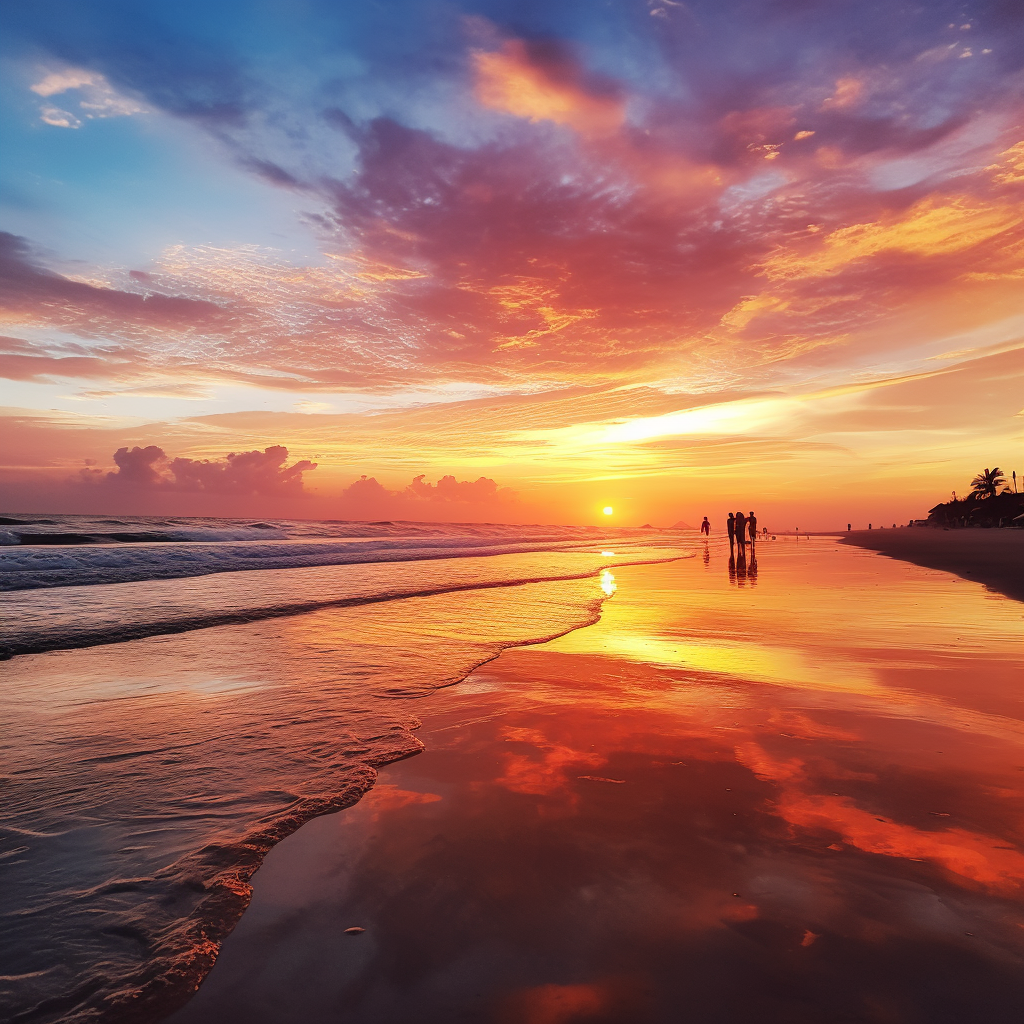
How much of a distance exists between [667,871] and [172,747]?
4263 mm

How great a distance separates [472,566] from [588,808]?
2341 centimetres

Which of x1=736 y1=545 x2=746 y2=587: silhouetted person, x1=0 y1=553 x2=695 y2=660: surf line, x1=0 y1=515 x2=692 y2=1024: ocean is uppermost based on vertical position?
x1=736 y1=545 x2=746 y2=587: silhouetted person

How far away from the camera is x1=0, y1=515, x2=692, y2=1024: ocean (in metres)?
2.83

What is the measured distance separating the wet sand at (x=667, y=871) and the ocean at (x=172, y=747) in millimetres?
299

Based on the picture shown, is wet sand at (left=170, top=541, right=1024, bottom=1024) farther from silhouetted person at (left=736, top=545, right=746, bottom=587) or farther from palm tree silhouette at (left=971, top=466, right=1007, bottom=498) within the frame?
palm tree silhouette at (left=971, top=466, right=1007, bottom=498)

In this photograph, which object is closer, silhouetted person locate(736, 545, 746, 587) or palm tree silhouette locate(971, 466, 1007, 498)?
silhouetted person locate(736, 545, 746, 587)

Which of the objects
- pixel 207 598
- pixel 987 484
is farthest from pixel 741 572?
pixel 987 484

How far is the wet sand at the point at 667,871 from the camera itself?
2439mm

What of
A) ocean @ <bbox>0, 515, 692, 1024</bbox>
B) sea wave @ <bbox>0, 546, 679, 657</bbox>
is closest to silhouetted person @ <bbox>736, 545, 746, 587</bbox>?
sea wave @ <bbox>0, 546, 679, 657</bbox>

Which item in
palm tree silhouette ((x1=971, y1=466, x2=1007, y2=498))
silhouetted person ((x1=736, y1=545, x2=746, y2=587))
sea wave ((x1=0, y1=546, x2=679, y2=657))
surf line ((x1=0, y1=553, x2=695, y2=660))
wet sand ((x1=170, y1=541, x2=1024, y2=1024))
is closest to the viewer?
wet sand ((x1=170, y1=541, x2=1024, y2=1024))

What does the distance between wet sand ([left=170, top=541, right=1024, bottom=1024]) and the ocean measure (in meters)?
0.30

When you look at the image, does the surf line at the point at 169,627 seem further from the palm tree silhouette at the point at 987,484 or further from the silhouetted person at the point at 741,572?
the palm tree silhouette at the point at 987,484

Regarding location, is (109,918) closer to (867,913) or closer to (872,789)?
(867,913)

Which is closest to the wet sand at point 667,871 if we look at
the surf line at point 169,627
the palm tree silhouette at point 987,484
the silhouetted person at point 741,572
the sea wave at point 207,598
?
the surf line at point 169,627
